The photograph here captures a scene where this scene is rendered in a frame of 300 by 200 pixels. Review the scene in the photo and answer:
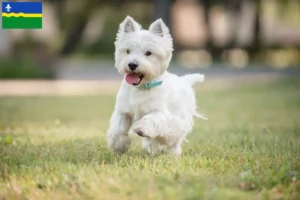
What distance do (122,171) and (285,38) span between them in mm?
39774

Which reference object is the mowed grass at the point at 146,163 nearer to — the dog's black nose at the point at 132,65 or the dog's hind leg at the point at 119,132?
the dog's hind leg at the point at 119,132

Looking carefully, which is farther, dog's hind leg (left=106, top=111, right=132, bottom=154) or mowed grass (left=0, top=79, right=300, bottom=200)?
dog's hind leg (left=106, top=111, right=132, bottom=154)

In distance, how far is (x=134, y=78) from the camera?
6.43 m

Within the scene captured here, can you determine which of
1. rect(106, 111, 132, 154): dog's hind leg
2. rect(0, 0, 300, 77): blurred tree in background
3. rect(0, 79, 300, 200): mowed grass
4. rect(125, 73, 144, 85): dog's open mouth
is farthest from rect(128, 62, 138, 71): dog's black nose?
rect(0, 0, 300, 77): blurred tree in background

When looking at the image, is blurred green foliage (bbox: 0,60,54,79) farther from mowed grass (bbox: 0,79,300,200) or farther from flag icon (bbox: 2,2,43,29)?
flag icon (bbox: 2,2,43,29)

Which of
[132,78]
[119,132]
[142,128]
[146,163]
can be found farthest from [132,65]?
[146,163]

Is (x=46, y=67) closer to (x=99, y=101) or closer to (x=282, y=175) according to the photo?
(x=99, y=101)

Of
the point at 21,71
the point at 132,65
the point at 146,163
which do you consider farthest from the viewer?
the point at 21,71

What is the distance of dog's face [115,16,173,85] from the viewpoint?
20.8 feet

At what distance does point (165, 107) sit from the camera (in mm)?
6723

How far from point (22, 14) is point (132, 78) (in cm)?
172

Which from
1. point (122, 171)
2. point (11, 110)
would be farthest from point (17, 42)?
point (122, 171)

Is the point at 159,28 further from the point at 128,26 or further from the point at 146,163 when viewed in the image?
the point at 146,163

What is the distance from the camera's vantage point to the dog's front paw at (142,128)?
20.2 ft
